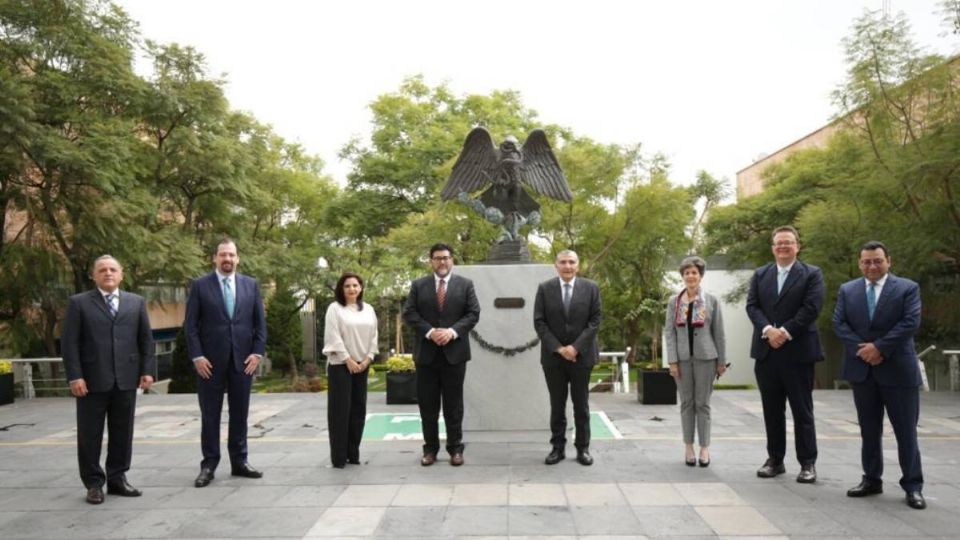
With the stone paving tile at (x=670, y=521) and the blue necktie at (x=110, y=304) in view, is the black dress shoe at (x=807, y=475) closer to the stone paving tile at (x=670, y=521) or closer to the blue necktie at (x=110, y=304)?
the stone paving tile at (x=670, y=521)

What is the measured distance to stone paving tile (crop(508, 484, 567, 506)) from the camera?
14.0 feet

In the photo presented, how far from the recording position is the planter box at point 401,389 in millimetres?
9258

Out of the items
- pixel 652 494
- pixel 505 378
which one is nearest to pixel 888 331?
pixel 652 494

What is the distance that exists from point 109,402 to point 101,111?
35.4 ft

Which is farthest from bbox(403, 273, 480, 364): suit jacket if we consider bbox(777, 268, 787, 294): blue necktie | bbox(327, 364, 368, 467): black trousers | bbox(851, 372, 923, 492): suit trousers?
bbox(851, 372, 923, 492): suit trousers

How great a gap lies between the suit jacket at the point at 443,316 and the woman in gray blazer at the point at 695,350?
5.16ft

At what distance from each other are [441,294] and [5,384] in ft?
27.2

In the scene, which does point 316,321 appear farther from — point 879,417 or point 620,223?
point 879,417

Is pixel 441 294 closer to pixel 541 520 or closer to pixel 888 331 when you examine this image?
pixel 541 520

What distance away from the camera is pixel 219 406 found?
513 centimetres

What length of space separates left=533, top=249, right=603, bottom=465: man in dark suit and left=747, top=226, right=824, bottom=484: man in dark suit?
3.92 ft

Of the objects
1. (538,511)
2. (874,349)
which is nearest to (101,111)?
(538,511)

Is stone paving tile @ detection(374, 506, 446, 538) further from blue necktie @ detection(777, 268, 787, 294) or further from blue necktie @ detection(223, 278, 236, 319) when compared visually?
blue necktie @ detection(777, 268, 787, 294)

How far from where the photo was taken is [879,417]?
4.43 m
